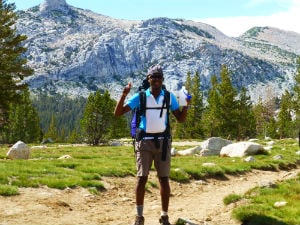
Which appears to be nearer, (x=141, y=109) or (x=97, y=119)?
(x=141, y=109)

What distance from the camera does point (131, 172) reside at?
1686cm

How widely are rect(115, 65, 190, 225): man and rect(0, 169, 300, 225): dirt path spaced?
1023 mm

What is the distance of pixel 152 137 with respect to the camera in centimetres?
873

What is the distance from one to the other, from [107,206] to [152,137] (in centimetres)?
395

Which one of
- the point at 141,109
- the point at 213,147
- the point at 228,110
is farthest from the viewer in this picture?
the point at 228,110

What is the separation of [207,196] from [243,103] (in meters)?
61.8

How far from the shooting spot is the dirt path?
964 cm

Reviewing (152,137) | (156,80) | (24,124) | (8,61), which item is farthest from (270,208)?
(24,124)

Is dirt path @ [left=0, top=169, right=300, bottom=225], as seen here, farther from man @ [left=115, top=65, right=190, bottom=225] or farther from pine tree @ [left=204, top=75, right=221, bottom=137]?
pine tree @ [left=204, top=75, right=221, bottom=137]

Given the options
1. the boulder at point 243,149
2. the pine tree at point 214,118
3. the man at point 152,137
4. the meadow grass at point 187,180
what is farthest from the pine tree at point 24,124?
the man at point 152,137

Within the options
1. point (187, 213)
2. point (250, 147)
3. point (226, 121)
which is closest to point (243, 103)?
point (226, 121)

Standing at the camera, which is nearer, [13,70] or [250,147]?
[250,147]

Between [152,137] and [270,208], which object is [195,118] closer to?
[270,208]

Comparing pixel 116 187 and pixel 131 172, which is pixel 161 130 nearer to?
pixel 116 187
